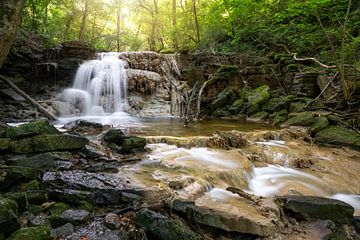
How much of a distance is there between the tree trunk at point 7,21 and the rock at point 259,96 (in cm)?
893

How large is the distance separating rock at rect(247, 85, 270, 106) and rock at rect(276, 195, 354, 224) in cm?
789

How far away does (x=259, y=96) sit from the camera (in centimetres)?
1095

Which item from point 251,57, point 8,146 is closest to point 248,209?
point 8,146

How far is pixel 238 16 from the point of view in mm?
12828

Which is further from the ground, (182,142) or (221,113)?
(221,113)

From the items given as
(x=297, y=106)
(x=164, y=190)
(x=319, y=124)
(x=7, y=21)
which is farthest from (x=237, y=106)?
(x=7, y=21)

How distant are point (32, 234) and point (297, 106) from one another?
9.26 meters

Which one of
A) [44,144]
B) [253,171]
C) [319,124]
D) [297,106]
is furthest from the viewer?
[297,106]

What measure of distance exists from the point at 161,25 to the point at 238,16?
12.3 metres

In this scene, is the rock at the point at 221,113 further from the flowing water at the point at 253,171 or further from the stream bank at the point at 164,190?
the stream bank at the point at 164,190

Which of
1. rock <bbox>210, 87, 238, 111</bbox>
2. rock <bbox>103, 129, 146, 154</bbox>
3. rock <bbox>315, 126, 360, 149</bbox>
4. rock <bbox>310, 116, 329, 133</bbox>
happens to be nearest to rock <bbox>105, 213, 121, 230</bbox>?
rock <bbox>103, 129, 146, 154</bbox>

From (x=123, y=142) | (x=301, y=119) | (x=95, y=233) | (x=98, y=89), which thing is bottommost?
(x=95, y=233)

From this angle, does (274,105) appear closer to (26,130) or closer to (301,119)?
(301,119)

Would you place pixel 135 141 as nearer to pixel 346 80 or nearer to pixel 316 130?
pixel 316 130
